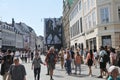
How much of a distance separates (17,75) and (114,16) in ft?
94.7

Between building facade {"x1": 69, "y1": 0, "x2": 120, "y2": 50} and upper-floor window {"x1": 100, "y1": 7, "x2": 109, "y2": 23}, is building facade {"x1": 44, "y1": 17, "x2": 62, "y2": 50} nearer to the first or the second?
building facade {"x1": 69, "y1": 0, "x2": 120, "y2": 50}

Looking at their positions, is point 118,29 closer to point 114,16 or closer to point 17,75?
point 114,16

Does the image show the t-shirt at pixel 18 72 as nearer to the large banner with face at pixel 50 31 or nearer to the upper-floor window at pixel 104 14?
the upper-floor window at pixel 104 14

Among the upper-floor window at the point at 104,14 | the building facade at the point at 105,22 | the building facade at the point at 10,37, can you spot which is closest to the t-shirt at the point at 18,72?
the building facade at the point at 105,22

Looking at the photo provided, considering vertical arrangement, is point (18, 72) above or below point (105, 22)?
below

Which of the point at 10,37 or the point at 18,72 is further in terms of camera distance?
the point at 10,37

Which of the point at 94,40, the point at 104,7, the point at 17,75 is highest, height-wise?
the point at 104,7

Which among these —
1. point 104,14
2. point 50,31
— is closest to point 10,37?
point 50,31

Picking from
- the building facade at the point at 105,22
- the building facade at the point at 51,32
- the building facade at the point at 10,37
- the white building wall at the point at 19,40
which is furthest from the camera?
the white building wall at the point at 19,40

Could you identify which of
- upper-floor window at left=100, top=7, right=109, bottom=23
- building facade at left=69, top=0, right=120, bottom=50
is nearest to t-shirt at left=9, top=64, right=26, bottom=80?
building facade at left=69, top=0, right=120, bottom=50

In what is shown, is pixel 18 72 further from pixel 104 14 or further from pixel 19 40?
pixel 19 40

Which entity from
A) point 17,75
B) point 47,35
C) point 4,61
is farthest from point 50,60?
point 47,35

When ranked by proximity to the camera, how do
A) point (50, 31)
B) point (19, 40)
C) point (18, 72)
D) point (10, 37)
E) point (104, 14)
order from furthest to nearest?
point (19, 40) → point (10, 37) → point (50, 31) → point (104, 14) → point (18, 72)

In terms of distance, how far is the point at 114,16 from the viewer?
128 ft
